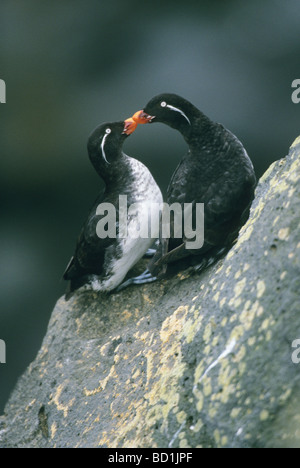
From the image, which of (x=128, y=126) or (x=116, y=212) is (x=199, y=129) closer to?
(x=128, y=126)

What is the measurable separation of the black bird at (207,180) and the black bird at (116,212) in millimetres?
185

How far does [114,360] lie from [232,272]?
0.85 metres

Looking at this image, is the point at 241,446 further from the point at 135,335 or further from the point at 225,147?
the point at 225,147

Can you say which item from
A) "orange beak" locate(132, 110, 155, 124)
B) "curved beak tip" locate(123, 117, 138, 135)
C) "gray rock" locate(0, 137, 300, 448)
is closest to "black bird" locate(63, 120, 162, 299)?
"curved beak tip" locate(123, 117, 138, 135)

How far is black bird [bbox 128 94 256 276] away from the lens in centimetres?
295

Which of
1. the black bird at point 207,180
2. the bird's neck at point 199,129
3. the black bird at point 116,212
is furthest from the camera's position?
the black bird at point 116,212

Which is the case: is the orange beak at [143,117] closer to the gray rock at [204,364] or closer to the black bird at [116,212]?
the black bird at [116,212]

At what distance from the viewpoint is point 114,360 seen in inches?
113

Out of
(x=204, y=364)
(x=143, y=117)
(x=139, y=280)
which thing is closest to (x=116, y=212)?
(x=139, y=280)

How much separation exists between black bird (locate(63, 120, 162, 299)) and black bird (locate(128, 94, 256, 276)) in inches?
7.3

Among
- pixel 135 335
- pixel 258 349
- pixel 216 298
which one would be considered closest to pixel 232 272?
pixel 216 298

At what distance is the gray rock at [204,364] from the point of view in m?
1.95

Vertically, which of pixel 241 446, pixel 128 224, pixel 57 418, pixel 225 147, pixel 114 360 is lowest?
pixel 57 418

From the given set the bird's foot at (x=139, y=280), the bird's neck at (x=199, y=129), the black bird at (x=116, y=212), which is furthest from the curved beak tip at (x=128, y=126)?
the bird's foot at (x=139, y=280)
